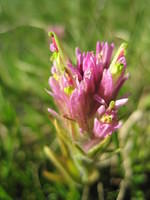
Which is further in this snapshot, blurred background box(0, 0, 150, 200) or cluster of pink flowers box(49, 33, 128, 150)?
blurred background box(0, 0, 150, 200)

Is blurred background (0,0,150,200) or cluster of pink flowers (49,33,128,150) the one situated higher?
blurred background (0,0,150,200)

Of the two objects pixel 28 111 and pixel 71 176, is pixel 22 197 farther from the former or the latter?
pixel 28 111

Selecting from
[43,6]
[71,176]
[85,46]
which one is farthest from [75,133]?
[43,6]

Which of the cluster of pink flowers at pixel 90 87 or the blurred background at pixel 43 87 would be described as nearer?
the cluster of pink flowers at pixel 90 87

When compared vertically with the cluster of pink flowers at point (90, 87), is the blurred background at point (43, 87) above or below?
above
